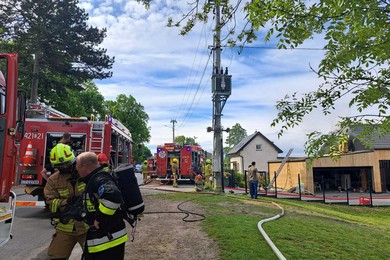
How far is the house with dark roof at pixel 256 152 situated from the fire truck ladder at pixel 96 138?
3250cm

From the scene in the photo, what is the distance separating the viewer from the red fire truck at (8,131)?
4258 mm

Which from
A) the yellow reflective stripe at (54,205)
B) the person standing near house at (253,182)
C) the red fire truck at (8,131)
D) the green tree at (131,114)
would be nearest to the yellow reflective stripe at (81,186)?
the yellow reflective stripe at (54,205)

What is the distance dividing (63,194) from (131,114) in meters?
60.7

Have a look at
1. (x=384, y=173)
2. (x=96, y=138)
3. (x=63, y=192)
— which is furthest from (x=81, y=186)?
(x=384, y=173)

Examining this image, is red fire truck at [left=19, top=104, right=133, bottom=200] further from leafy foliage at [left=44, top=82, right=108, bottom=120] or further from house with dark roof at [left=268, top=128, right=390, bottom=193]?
leafy foliage at [left=44, top=82, right=108, bottom=120]

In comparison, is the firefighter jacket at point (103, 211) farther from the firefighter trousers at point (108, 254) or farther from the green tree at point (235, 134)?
the green tree at point (235, 134)

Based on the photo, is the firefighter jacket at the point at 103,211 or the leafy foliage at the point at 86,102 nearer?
the firefighter jacket at the point at 103,211

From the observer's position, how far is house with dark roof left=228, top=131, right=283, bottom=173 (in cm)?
4122

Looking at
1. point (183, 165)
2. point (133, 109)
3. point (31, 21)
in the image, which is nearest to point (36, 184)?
point (183, 165)

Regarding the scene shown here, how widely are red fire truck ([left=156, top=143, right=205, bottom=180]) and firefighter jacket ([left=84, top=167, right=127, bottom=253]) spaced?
60.4 ft

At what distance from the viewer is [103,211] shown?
2865mm

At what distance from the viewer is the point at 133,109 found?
209 ft

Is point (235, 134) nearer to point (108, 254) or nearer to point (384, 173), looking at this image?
point (384, 173)

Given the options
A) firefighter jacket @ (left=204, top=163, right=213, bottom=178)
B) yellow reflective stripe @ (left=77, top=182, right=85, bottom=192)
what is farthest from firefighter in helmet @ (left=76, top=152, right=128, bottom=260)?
firefighter jacket @ (left=204, top=163, right=213, bottom=178)
